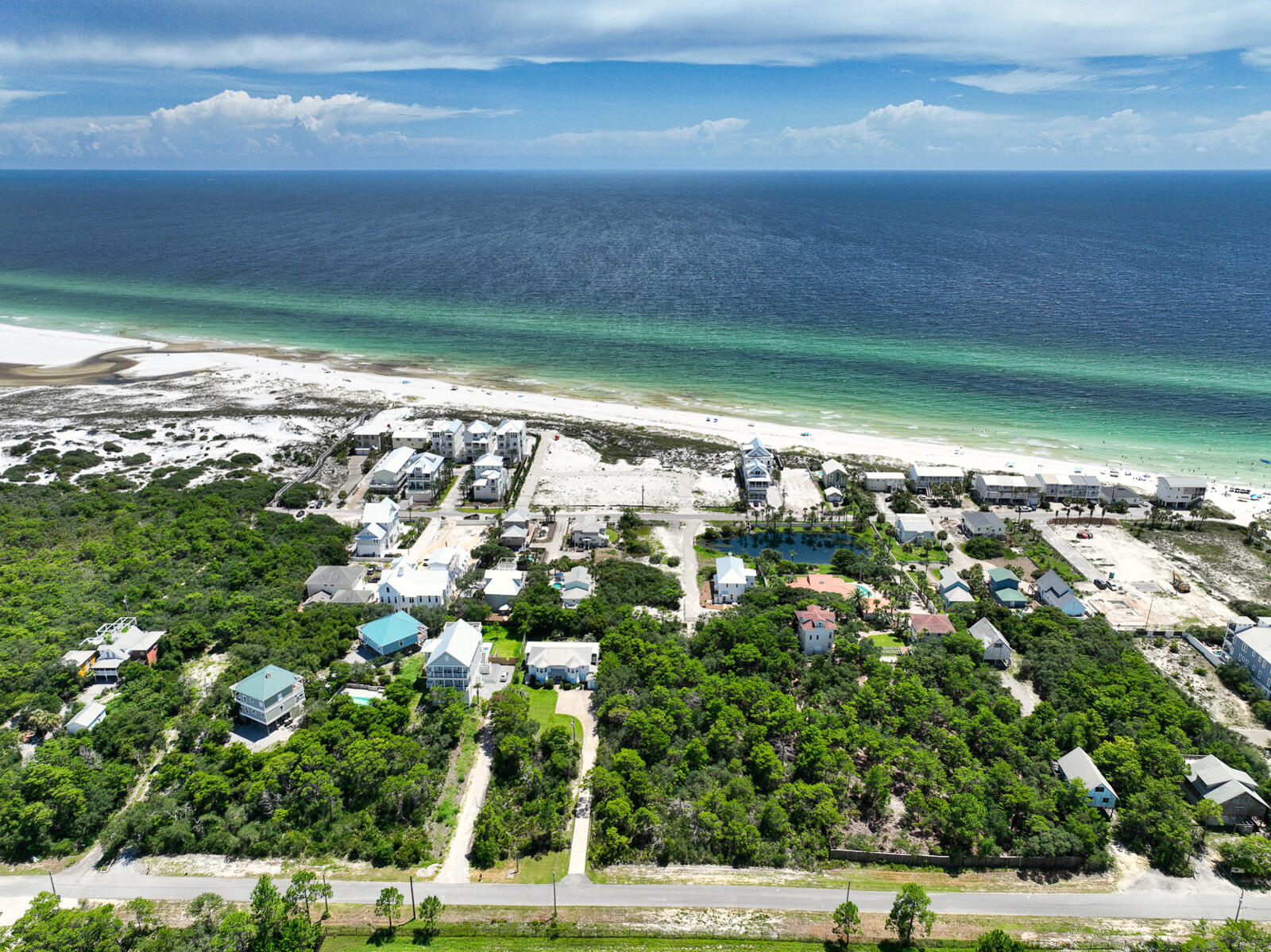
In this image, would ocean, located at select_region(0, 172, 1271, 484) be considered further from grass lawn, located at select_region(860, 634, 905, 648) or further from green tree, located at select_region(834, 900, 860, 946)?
green tree, located at select_region(834, 900, 860, 946)

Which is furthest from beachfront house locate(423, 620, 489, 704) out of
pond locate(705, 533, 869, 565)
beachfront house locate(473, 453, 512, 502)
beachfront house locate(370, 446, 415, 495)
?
beachfront house locate(370, 446, 415, 495)

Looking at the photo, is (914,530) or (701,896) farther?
(914,530)

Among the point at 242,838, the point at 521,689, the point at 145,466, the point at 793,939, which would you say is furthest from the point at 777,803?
the point at 145,466

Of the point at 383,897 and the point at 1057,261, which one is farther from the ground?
the point at 1057,261

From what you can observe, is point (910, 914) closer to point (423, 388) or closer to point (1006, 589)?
point (1006, 589)

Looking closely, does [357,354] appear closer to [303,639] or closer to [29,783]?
[303,639]

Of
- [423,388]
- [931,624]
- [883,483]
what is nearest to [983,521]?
[883,483]
